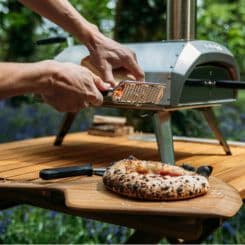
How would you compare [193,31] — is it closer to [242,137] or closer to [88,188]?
[88,188]

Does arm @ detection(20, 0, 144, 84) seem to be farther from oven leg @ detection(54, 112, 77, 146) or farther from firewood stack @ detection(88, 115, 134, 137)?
firewood stack @ detection(88, 115, 134, 137)

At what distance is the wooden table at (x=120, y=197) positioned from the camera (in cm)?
116

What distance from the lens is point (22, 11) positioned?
147 inches

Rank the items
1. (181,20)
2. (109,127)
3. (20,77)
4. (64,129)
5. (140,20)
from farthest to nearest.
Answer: (140,20) < (109,127) < (64,129) < (181,20) < (20,77)

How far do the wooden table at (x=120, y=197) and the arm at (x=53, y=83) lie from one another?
9.0 inches

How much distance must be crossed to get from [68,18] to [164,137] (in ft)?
1.92

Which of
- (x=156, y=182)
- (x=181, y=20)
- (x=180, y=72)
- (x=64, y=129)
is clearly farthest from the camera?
(x=64, y=129)

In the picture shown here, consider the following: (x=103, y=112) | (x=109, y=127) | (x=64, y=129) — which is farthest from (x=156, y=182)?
(x=103, y=112)

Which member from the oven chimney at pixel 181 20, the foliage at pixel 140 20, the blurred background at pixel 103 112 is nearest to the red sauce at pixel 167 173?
the oven chimney at pixel 181 20

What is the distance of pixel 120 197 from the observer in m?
1.24

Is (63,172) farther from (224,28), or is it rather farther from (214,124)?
(224,28)

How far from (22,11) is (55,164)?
7.40 feet

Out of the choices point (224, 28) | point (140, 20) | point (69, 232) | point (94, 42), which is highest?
point (140, 20)

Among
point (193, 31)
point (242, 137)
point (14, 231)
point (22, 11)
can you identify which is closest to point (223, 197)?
point (193, 31)
